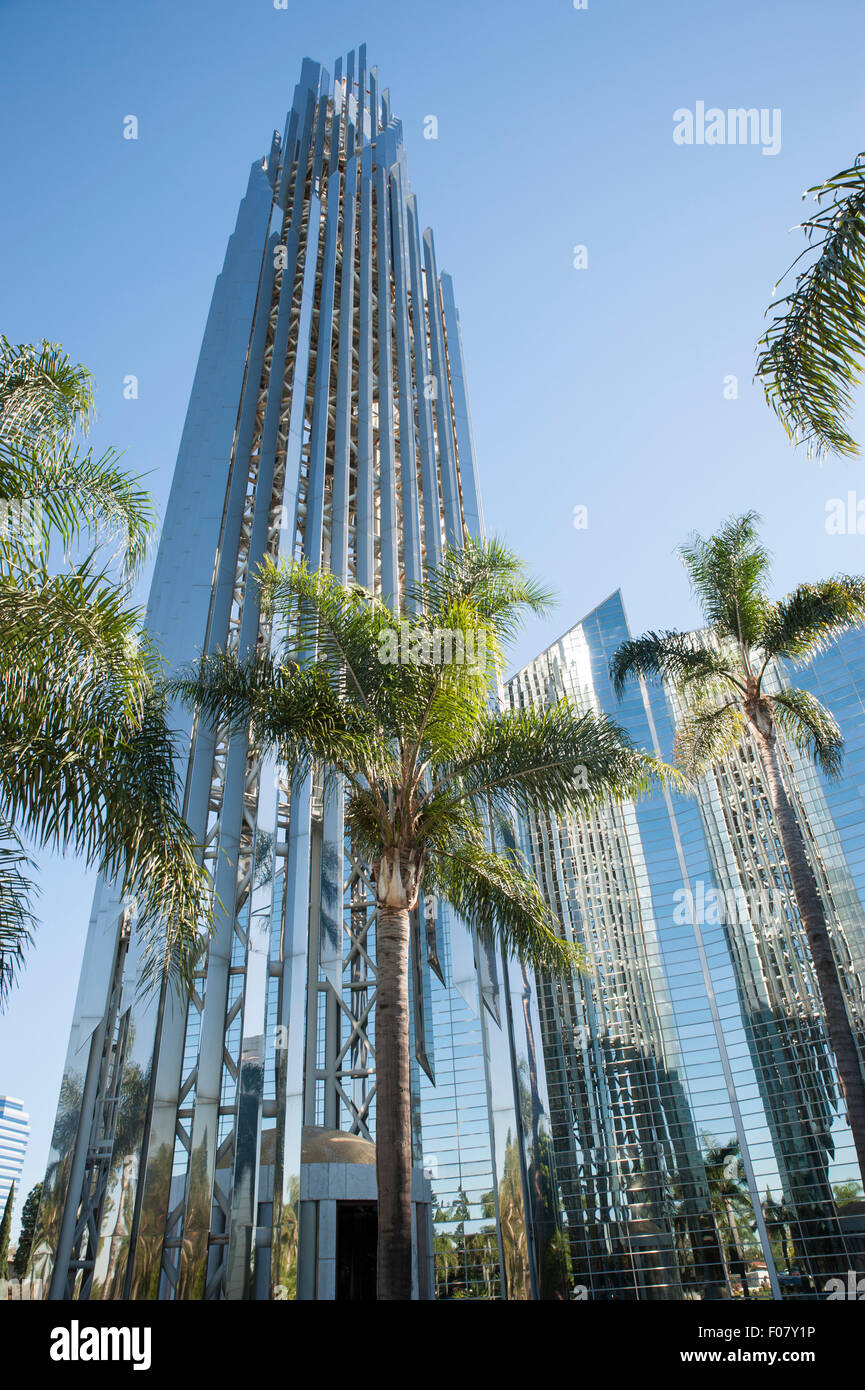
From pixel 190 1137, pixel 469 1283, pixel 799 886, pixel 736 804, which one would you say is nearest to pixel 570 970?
pixel 799 886

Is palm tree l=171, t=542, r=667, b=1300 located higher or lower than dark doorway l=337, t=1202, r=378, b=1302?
higher

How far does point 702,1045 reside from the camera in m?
32.3

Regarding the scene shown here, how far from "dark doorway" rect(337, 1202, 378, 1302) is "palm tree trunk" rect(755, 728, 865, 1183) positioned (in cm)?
805

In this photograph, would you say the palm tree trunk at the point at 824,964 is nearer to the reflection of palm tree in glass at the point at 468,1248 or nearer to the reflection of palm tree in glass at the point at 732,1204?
the reflection of palm tree in glass at the point at 468,1248

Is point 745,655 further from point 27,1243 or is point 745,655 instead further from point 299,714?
point 27,1243

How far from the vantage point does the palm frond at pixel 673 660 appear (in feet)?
54.0

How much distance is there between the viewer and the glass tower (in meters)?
13.9

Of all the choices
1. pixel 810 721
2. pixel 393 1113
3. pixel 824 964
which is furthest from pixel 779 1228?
pixel 393 1113

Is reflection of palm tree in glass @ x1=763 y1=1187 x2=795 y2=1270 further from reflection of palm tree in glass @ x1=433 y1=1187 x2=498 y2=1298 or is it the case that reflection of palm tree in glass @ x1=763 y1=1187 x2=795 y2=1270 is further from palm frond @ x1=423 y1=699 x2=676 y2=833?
palm frond @ x1=423 y1=699 x2=676 y2=833

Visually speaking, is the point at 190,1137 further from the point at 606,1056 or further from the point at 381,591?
the point at 606,1056

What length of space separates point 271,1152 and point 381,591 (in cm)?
1332

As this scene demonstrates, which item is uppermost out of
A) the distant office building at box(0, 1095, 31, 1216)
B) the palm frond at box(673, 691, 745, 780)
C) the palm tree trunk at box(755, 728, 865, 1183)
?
the distant office building at box(0, 1095, 31, 1216)

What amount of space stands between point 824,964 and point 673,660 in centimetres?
657

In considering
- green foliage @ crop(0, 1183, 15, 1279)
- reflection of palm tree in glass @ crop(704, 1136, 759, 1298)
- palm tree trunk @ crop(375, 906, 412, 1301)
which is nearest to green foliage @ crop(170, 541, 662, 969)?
palm tree trunk @ crop(375, 906, 412, 1301)
